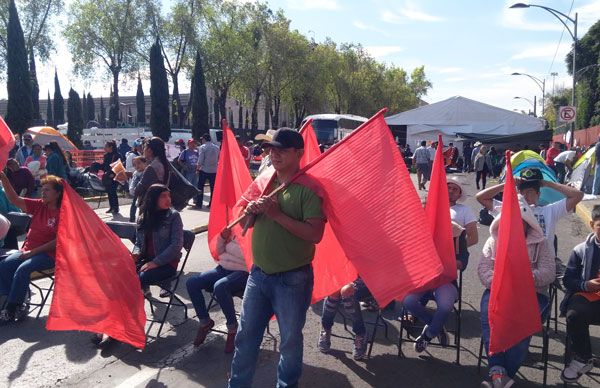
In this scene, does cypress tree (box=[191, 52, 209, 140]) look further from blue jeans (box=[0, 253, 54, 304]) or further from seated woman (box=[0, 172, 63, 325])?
blue jeans (box=[0, 253, 54, 304])

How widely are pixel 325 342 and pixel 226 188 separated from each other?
5.17 ft

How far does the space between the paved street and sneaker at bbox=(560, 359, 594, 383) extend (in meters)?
0.18

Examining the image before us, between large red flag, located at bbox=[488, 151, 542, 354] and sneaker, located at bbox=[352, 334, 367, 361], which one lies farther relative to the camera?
sneaker, located at bbox=[352, 334, 367, 361]

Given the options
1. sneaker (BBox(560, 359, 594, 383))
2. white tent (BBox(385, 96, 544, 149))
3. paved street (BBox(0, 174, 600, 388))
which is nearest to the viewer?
sneaker (BBox(560, 359, 594, 383))

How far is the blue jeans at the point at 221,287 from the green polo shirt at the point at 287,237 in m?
1.39

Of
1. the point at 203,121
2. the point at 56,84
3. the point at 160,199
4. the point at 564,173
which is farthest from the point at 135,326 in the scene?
the point at 56,84

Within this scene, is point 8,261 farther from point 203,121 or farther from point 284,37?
point 284,37

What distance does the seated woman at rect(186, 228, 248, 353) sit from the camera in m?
4.75

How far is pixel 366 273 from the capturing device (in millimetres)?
3553

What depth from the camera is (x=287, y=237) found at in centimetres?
337

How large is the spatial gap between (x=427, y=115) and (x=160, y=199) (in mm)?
35615

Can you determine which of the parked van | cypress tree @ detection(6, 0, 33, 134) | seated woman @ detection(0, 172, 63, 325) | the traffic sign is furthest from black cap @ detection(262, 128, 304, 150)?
the parked van

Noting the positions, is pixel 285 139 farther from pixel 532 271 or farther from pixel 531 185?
pixel 531 185

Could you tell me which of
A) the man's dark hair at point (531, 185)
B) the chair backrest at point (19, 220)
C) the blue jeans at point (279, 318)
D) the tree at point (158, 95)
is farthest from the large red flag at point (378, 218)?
the tree at point (158, 95)
